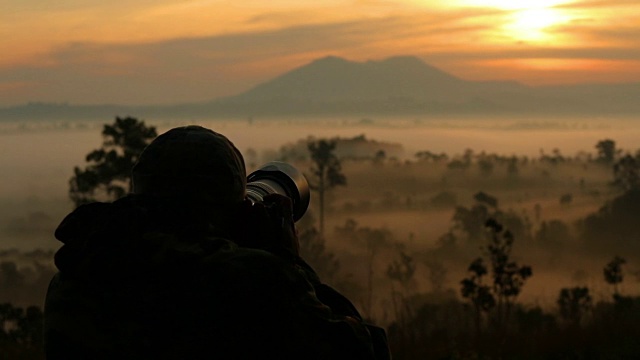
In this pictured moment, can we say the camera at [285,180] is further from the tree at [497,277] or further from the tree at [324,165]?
the tree at [324,165]

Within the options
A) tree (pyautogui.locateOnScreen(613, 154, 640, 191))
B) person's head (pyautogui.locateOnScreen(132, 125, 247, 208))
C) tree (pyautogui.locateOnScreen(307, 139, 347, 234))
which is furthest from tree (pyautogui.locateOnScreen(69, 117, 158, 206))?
tree (pyautogui.locateOnScreen(613, 154, 640, 191))

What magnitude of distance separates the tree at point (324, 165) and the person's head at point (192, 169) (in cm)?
6773

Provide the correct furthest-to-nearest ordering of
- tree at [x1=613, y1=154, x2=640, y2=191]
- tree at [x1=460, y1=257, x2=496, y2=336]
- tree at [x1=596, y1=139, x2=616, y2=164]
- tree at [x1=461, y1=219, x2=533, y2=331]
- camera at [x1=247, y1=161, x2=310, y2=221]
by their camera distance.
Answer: tree at [x1=596, y1=139, x2=616, y2=164], tree at [x1=613, y1=154, x2=640, y2=191], tree at [x1=460, y1=257, x2=496, y2=336], tree at [x1=461, y1=219, x2=533, y2=331], camera at [x1=247, y1=161, x2=310, y2=221]

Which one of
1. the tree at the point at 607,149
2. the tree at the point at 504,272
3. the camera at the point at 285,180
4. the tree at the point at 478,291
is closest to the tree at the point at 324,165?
the tree at the point at 607,149

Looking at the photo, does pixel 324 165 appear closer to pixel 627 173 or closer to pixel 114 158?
pixel 627 173

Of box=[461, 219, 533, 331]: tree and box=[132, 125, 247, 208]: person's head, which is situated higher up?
box=[132, 125, 247, 208]: person's head

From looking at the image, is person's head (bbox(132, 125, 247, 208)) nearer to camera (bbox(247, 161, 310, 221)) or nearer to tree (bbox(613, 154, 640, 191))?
camera (bbox(247, 161, 310, 221))

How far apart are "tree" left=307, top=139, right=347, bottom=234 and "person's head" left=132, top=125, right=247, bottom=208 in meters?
67.7

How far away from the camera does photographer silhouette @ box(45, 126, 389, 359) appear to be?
2.74m

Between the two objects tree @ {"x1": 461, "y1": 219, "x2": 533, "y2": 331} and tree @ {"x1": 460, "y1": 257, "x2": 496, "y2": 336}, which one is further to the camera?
tree @ {"x1": 460, "y1": 257, "x2": 496, "y2": 336}

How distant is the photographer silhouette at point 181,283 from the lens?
8.99 ft

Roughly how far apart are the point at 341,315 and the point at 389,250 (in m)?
124

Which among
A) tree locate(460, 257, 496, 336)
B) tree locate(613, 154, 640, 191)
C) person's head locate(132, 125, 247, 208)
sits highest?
person's head locate(132, 125, 247, 208)

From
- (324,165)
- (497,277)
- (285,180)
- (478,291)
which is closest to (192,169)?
(285,180)
